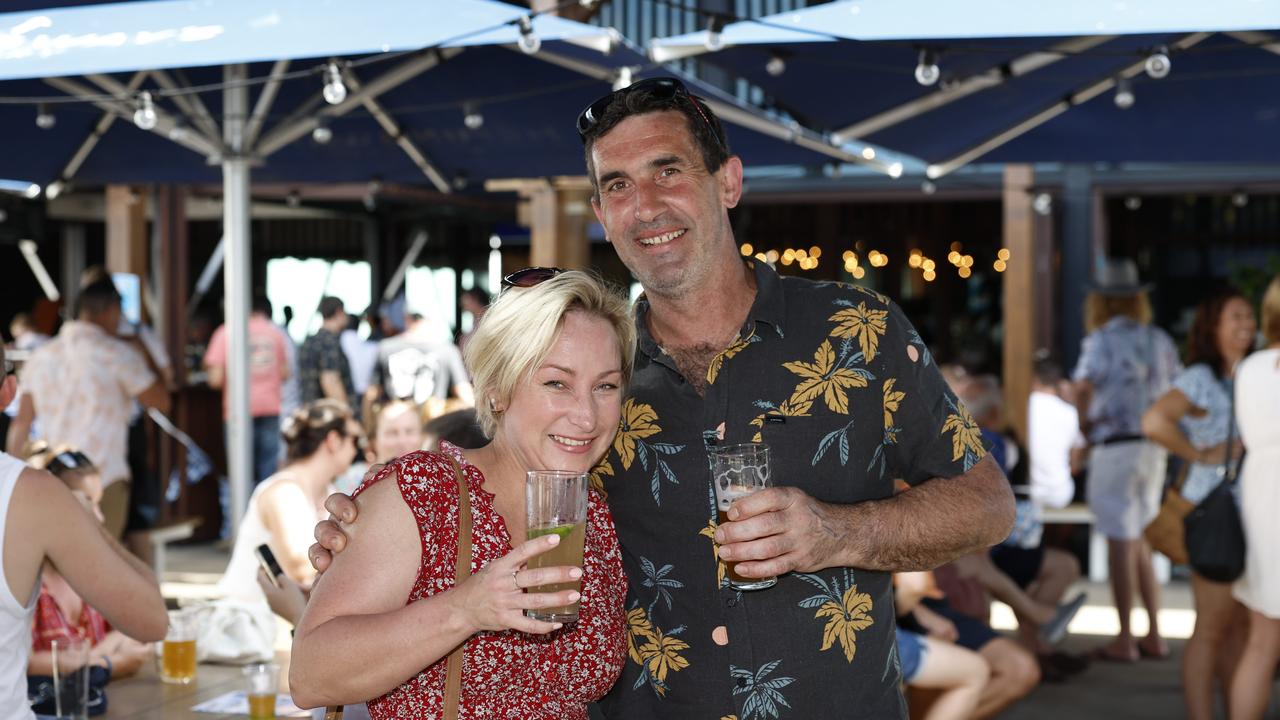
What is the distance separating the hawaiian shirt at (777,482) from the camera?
6.91 ft

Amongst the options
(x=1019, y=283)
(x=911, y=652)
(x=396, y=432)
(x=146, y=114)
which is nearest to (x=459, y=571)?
(x=911, y=652)

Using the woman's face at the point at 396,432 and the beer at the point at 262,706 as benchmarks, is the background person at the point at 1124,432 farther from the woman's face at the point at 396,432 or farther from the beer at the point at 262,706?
the beer at the point at 262,706

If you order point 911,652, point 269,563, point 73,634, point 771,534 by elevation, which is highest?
point 771,534

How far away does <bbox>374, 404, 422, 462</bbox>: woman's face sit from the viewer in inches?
213

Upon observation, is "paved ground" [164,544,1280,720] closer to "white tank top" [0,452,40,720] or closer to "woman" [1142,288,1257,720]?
"woman" [1142,288,1257,720]

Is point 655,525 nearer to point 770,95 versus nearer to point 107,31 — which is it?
point 107,31

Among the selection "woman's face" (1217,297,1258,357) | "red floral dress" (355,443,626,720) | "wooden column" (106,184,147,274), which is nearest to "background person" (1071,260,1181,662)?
"woman's face" (1217,297,1258,357)

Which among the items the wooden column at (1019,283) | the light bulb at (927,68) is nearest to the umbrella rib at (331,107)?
the light bulb at (927,68)

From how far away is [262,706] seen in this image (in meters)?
3.15

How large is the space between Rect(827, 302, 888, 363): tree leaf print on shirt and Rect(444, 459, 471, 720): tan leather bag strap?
645 mm

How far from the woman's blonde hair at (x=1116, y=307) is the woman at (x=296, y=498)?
166 inches

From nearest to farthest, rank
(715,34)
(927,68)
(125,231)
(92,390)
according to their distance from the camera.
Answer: (715,34) → (927,68) → (92,390) → (125,231)

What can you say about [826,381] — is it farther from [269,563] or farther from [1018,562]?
[1018,562]

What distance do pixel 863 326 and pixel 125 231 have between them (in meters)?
10.6
